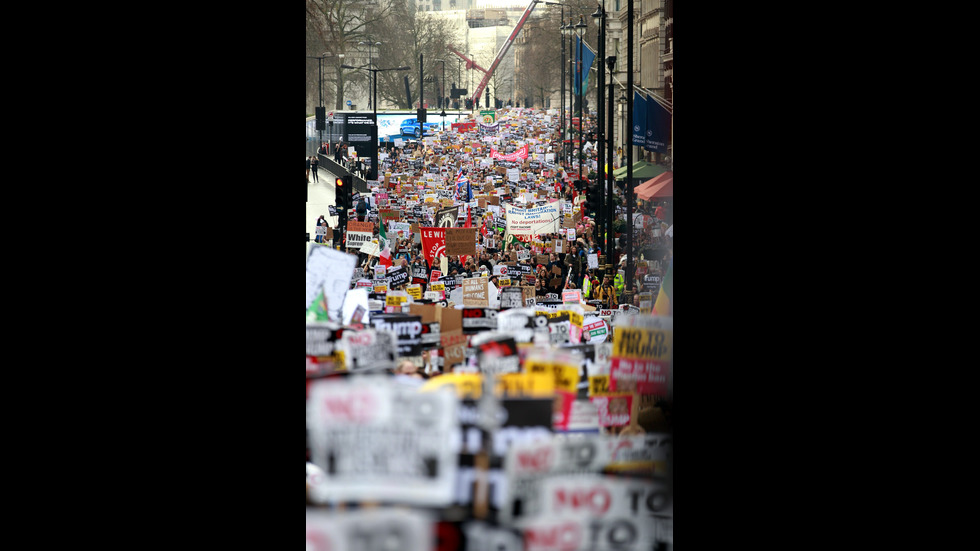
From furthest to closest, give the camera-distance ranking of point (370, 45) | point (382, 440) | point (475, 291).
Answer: point (370, 45)
point (475, 291)
point (382, 440)

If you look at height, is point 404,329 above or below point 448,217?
below

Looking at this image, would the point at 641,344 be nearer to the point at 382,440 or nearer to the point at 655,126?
the point at 382,440

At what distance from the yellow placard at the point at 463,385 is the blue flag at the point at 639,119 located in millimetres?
12230

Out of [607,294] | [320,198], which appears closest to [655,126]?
[607,294]

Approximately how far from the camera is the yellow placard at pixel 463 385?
4.38m

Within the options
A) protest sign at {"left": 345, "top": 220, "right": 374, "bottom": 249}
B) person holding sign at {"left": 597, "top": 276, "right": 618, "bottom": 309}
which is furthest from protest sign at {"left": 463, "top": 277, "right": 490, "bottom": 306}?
person holding sign at {"left": 597, "top": 276, "right": 618, "bottom": 309}

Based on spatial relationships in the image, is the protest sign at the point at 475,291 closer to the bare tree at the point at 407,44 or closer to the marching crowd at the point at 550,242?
the marching crowd at the point at 550,242

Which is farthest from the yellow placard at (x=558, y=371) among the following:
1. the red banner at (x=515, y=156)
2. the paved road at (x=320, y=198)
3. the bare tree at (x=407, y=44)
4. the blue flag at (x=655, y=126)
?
the red banner at (x=515, y=156)

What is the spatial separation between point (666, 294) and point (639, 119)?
13575 mm

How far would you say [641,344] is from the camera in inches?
181
